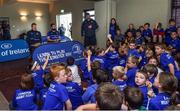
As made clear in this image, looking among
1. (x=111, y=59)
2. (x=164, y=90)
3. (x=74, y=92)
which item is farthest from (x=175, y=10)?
(x=164, y=90)

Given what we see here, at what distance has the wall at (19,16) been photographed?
1658cm

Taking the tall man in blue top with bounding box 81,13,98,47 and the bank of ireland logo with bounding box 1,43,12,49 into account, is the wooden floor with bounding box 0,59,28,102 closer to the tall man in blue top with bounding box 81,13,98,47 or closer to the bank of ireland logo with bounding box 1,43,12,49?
the bank of ireland logo with bounding box 1,43,12,49

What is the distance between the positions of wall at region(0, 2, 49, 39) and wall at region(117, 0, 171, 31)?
8065mm

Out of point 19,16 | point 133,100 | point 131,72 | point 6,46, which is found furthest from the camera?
point 19,16

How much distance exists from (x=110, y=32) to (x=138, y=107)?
27.4ft

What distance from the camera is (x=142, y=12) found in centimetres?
1030

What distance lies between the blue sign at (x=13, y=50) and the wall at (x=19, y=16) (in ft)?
27.0

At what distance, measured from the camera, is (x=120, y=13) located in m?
11.1

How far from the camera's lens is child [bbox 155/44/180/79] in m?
4.45

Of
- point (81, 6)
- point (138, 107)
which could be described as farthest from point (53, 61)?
point (81, 6)

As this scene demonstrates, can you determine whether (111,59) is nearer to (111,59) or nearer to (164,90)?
(111,59)

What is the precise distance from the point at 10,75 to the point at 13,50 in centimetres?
195

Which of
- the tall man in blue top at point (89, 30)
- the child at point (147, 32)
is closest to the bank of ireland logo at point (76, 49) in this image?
the child at point (147, 32)

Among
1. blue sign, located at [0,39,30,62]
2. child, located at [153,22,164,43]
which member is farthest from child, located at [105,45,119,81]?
blue sign, located at [0,39,30,62]
